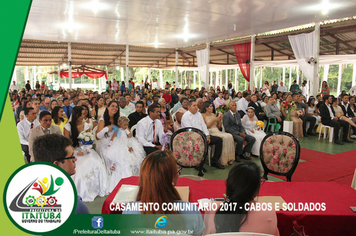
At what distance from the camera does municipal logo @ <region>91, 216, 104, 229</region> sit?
4.37 ft

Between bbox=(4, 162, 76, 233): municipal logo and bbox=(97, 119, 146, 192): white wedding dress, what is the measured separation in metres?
2.00

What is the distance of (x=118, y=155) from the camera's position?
11.3 feet

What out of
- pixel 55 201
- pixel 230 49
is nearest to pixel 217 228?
pixel 55 201

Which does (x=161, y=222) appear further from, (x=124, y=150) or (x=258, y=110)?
(x=258, y=110)

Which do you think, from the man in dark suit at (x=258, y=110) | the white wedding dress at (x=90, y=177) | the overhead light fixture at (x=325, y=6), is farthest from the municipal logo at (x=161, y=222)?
the overhead light fixture at (x=325, y=6)

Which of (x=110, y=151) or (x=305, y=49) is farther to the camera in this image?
(x=305, y=49)

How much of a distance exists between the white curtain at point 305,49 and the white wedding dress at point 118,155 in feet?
23.0

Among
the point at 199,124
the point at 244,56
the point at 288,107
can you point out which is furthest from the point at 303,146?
the point at 244,56

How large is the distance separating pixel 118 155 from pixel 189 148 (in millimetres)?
1060

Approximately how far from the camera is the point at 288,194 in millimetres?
1754

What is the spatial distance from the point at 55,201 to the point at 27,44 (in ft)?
40.8

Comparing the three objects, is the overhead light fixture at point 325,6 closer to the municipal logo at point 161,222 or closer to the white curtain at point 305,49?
the white curtain at point 305,49

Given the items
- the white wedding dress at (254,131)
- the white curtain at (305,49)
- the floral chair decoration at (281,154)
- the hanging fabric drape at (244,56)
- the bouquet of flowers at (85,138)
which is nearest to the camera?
the floral chair decoration at (281,154)

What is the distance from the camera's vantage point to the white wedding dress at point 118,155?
11.1 ft
